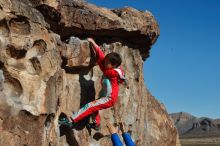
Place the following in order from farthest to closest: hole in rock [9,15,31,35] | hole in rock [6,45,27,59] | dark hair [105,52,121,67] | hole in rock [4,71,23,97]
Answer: dark hair [105,52,121,67]
hole in rock [9,15,31,35]
hole in rock [6,45,27,59]
hole in rock [4,71,23,97]

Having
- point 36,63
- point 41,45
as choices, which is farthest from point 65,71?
point 36,63

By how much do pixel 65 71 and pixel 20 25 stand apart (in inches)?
117

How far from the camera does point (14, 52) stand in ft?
30.6

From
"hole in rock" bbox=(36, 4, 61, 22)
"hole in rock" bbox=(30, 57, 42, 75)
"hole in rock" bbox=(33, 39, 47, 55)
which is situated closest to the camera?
"hole in rock" bbox=(30, 57, 42, 75)

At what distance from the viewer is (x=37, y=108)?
930cm

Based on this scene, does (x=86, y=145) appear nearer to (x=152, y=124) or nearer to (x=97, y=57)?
(x=97, y=57)

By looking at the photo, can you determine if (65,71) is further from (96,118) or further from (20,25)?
(20,25)

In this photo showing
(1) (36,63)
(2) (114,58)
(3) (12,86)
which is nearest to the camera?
(3) (12,86)

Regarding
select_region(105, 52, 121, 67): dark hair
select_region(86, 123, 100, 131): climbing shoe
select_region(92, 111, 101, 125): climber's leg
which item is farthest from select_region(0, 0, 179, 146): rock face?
select_region(105, 52, 121, 67): dark hair

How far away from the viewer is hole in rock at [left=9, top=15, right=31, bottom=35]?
9375 mm

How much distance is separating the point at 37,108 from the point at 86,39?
4003mm

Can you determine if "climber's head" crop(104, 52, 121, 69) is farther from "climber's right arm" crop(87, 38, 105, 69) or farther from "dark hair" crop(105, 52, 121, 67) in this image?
"climber's right arm" crop(87, 38, 105, 69)

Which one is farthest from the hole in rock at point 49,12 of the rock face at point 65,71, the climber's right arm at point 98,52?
the climber's right arm at point 98,52

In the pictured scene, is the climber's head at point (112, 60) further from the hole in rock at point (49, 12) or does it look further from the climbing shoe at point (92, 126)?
the hole in rock at point (49, 12)
